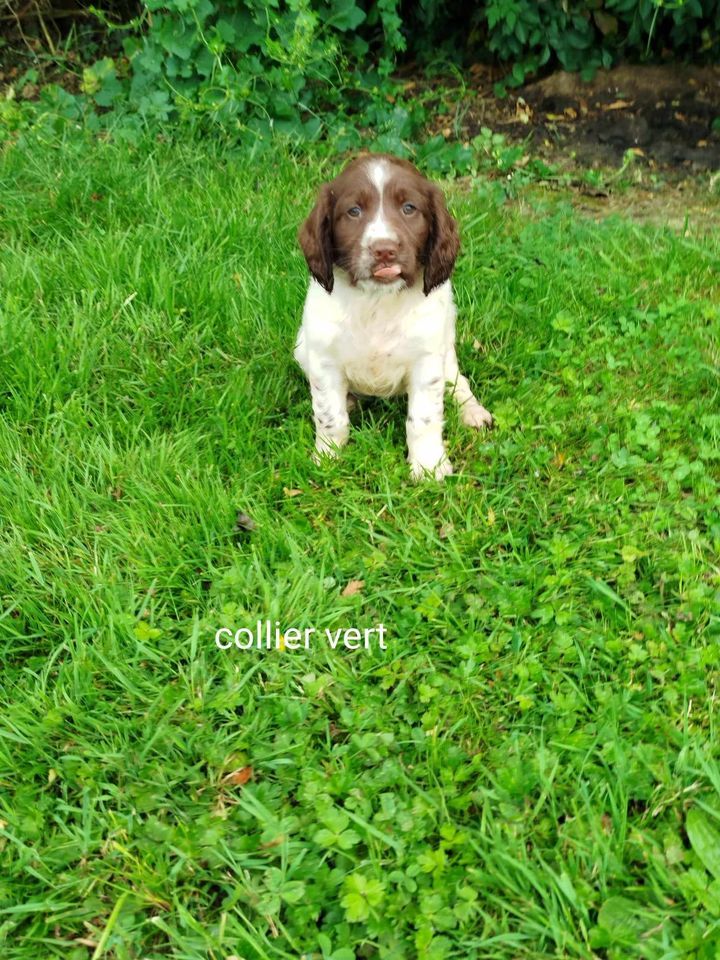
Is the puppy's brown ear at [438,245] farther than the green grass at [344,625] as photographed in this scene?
Yes

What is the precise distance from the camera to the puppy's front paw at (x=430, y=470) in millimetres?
3012

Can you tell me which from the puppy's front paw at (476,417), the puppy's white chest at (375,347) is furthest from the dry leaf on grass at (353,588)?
the puppy's front paw at (476,417)

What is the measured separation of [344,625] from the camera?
2523 millimetres

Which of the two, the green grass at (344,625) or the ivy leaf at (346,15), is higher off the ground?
the ivy leaf at (346,15)

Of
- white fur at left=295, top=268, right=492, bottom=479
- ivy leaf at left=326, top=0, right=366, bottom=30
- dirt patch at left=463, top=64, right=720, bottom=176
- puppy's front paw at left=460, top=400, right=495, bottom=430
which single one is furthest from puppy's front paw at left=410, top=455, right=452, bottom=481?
ivy leaf at left=326, top=0, right=366, bottom=30

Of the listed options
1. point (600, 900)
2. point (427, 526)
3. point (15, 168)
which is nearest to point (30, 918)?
point (600, 900)

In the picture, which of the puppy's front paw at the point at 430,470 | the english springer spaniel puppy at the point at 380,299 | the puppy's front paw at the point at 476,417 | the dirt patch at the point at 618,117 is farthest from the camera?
the dirt patch at the point at 618,117

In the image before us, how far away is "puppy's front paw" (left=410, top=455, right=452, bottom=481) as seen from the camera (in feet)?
9.88

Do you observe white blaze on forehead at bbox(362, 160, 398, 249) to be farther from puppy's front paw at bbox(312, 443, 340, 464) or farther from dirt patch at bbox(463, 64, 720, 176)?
dirt patch at bbox(463, 64, 720, 176)

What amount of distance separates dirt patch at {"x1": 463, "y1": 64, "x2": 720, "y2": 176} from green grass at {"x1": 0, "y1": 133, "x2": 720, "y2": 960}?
181 centimetres

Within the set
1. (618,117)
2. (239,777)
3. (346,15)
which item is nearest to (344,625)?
(239,777)

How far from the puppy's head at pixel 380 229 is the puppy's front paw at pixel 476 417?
24.5 inches

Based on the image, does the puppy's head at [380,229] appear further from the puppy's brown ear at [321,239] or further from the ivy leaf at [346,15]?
the ivy leaf at [346,15]

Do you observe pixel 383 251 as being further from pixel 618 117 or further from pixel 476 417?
pixel 618 117
